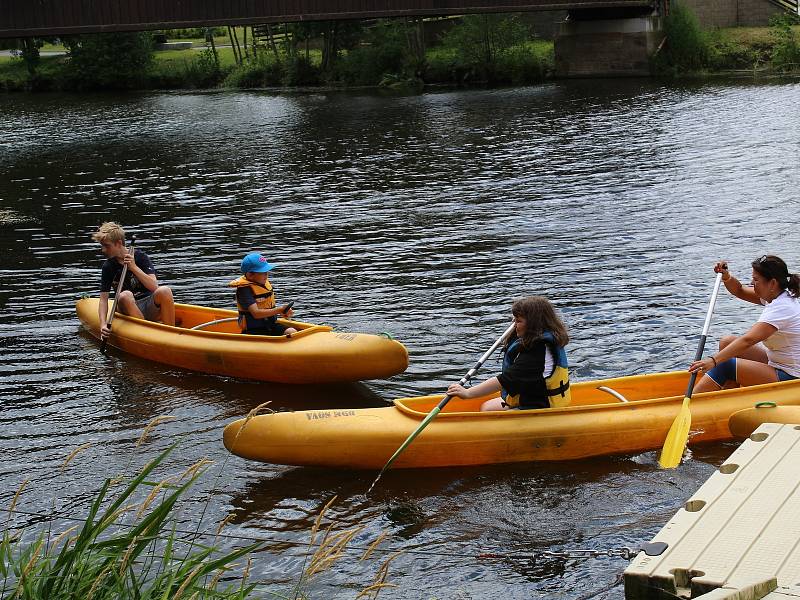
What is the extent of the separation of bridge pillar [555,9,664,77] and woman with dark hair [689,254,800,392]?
103 ft

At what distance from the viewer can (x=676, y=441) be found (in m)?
8.02

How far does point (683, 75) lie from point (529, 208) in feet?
67.8

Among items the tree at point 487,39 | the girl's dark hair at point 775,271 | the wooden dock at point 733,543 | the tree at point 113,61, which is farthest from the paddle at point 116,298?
the tree at point 113,61

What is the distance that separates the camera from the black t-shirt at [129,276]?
11.9m

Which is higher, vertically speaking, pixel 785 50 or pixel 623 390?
pixel 785 50

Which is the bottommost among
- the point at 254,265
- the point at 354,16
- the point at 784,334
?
the point at 784,334

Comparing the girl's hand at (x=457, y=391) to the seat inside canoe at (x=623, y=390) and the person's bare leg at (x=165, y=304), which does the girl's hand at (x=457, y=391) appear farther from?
the person's bare leg at (x=165, y=304)

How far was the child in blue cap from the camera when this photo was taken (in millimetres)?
10750

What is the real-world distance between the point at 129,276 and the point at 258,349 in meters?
2.41

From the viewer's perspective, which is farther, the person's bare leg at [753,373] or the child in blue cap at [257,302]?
the child in blue cap at [257,302]

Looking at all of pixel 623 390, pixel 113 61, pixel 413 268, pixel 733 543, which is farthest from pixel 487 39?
pixel 733 543

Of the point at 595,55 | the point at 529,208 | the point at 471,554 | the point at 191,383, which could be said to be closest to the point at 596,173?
the point at 529,208

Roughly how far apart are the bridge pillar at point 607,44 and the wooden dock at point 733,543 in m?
33.5

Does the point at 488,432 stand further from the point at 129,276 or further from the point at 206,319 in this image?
the point at 129,276
